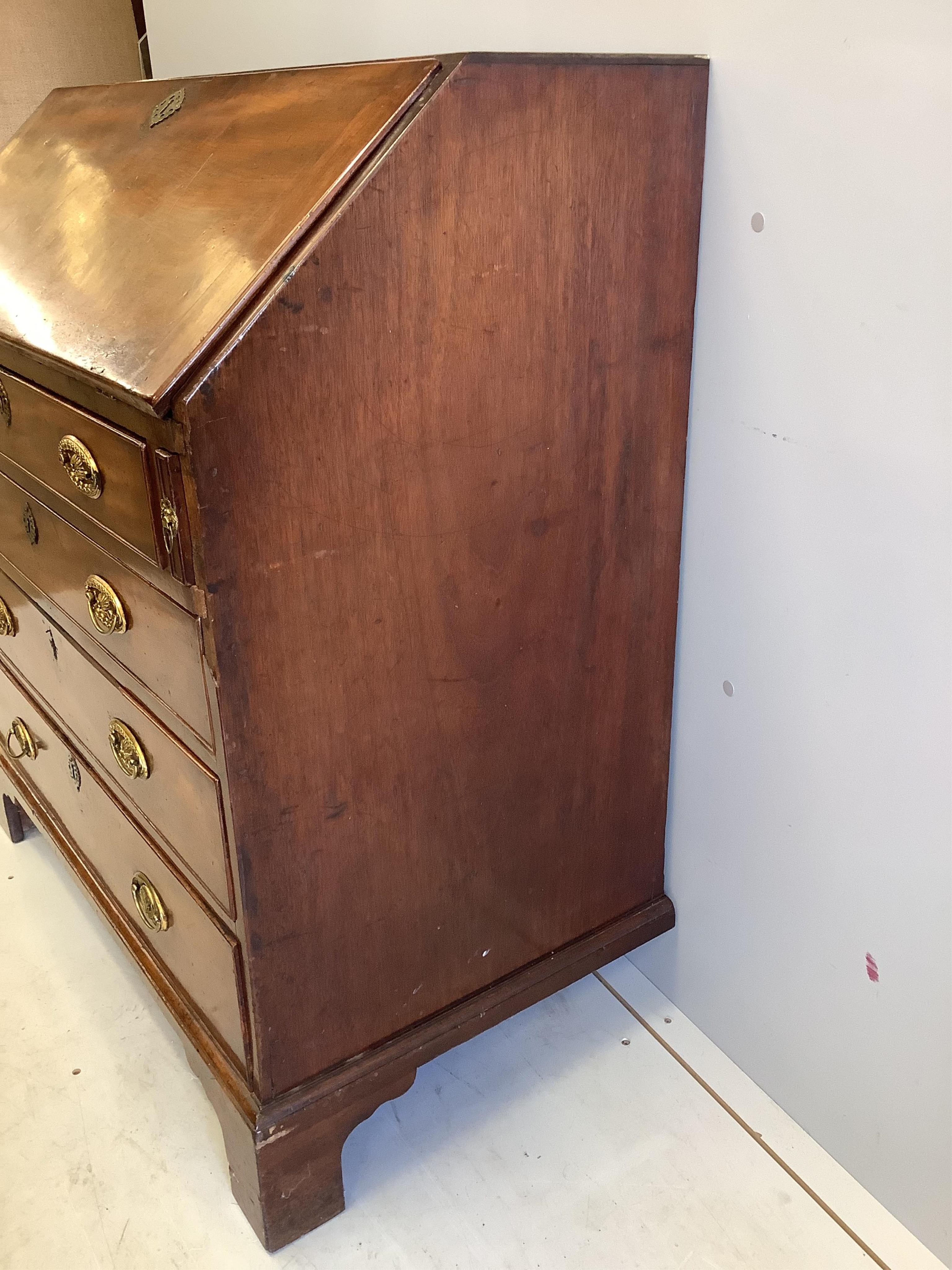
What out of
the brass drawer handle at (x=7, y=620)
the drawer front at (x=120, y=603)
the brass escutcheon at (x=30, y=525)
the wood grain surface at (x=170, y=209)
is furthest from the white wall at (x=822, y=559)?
the brass drawer handle at (x=7, y=620)

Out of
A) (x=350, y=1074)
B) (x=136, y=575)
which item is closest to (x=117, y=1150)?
(x=350, y=1074)

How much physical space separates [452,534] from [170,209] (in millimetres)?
405

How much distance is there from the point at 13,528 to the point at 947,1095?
1.23 metres

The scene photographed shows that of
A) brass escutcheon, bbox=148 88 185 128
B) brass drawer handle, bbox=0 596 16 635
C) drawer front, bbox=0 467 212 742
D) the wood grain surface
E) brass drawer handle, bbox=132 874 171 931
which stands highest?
brass escutcheon, bbox=148 88 185 128

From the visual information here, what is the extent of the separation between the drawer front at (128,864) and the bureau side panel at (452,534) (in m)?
0.07

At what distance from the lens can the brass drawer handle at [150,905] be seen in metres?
1.21

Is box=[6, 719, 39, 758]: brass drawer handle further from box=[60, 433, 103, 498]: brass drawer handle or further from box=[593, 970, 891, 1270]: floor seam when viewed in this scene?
box=[593, 970, 891, 1270]: floor seam

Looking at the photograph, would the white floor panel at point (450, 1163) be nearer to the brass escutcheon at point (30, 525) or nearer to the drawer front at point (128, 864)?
the drawer front at point (128, 864)

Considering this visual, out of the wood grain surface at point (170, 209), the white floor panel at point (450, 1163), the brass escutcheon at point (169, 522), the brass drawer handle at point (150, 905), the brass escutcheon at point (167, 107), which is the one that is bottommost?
the white floor panel at point (450, 1163)

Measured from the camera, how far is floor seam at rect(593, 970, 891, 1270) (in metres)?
1.13

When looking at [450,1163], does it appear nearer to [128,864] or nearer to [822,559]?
[128,864]

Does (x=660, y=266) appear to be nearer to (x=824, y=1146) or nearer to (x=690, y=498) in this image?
(x=690, y=498)

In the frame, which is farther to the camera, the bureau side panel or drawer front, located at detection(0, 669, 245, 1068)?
drawer front, located at detection(0, 669, 245, 1068)

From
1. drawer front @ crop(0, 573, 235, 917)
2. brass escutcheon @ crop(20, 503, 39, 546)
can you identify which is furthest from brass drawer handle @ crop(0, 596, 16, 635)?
brass escutcheon @ crop(20, 503, 39, 546)
